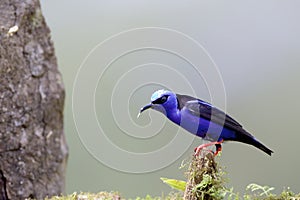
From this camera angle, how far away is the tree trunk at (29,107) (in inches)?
63.4

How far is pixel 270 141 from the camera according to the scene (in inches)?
94.7

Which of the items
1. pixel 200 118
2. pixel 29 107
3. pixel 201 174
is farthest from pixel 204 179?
pixel 29 107

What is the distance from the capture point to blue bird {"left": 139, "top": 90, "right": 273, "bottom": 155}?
1.19 m

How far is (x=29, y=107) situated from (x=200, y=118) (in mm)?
737

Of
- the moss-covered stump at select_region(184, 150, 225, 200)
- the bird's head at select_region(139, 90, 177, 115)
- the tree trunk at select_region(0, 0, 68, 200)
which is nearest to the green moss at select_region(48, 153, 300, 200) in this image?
the moss-covered stump at select_region(184, 150, 225, 200)

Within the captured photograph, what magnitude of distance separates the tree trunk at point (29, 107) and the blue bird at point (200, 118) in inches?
24.7

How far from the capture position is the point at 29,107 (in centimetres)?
169

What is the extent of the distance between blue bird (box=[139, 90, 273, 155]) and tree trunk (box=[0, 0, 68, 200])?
63 centimetres

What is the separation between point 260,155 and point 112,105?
4.38 ft

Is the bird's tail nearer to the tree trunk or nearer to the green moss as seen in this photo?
the green moss

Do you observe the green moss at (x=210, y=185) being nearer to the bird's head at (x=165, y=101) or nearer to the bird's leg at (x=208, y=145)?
the bird's leg at (x=208, y=145)

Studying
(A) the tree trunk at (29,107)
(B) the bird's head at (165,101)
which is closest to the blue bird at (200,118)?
(B) the bird's head at (165,101)

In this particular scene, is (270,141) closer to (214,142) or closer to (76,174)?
(76,174)

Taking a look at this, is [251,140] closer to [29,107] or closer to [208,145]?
[208,145]
